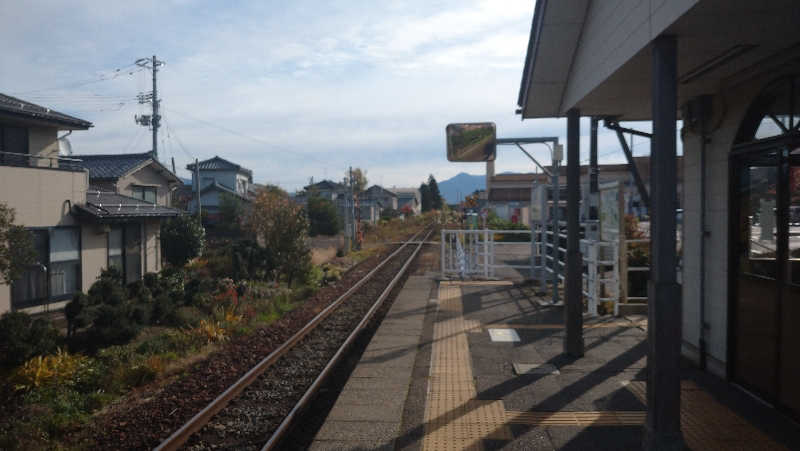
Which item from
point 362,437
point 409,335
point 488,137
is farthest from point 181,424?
point 488,137


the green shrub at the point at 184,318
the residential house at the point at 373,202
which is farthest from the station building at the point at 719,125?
the residential house at the point at 373,202

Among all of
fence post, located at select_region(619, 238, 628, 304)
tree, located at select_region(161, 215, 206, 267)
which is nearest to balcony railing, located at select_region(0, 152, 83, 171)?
tree, located at select_region(161, 215, 206, 267)

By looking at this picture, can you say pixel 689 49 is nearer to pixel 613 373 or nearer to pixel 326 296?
pixel 613 373

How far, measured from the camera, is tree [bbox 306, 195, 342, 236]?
44375 mm

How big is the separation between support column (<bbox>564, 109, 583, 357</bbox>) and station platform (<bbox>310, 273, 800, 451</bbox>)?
0.31 meters

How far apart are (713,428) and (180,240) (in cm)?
1752

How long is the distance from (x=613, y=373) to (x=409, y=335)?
3475mm

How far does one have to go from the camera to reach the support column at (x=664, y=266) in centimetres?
407

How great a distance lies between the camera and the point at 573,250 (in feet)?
24.1

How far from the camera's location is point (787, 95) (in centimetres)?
506

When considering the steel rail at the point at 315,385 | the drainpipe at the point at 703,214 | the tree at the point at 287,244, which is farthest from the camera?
the tree at the point at 287,244

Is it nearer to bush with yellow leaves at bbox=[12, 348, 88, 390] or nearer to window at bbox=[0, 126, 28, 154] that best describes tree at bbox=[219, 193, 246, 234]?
window at bbox=[0, 126, 28, 154]

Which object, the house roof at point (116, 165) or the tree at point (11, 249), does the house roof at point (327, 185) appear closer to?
the house roof at point (116, 165)

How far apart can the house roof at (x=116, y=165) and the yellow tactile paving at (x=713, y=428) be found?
2066cm
